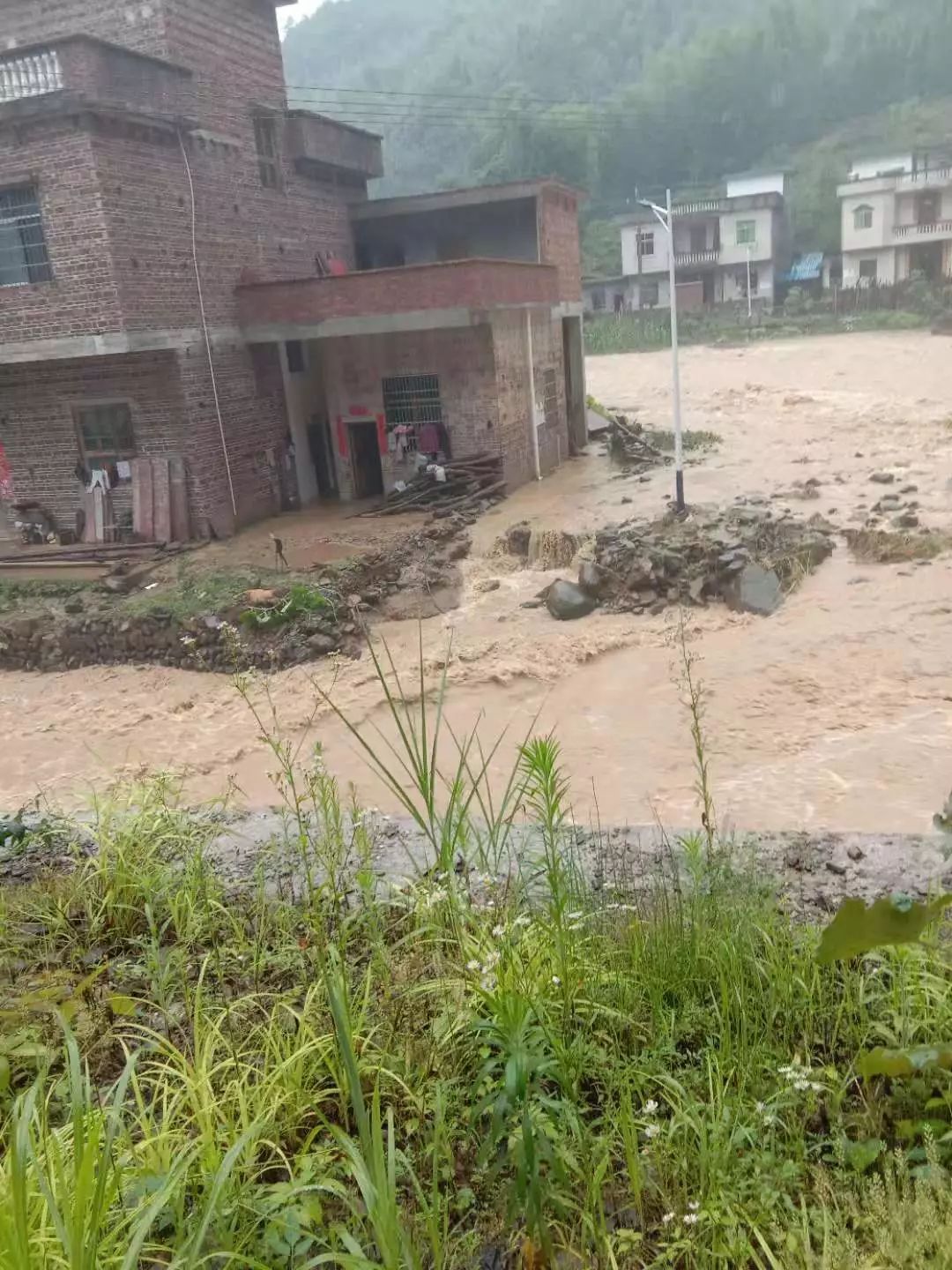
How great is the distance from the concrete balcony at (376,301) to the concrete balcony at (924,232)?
38892mm

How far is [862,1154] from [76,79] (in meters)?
18.0

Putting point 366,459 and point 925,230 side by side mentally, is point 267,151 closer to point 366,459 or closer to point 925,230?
point 366,459

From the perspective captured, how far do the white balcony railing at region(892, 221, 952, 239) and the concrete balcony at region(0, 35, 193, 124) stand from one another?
43743mm

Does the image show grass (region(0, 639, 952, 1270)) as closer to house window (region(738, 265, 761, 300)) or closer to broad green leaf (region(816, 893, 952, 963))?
broad green leaf (region(816, 893, 952, 963))

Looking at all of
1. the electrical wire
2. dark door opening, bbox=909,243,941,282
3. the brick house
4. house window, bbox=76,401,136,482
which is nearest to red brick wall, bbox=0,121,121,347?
the brick house

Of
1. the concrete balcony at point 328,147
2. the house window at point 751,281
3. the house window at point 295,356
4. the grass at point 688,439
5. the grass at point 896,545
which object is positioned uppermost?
the concrete balcony at point 328,147

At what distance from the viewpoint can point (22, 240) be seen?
16297 millimetres

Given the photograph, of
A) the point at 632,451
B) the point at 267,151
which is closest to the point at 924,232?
the point at 632,451

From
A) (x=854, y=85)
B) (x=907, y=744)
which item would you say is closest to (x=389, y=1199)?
(x=907, y=744)

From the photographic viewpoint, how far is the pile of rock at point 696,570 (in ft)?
46.1

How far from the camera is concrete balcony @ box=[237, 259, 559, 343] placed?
18.1 m

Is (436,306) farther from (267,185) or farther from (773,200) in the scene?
(773,200)

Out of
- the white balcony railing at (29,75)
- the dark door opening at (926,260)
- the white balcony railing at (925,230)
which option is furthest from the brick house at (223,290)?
the dark door opening at (926,260)

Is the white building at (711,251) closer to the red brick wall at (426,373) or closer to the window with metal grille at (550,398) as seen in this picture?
the window with metal grille at (550,398)
